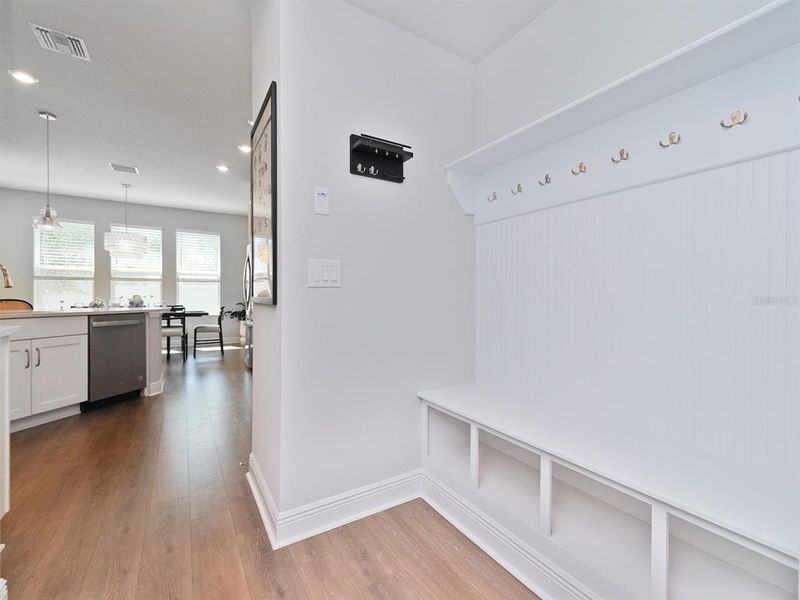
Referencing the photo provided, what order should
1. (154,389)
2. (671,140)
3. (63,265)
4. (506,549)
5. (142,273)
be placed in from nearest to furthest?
(671,140)
(506,549)
(154,389)
(63,265)
(142,273)

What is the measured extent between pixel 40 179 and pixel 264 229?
5.98 meters

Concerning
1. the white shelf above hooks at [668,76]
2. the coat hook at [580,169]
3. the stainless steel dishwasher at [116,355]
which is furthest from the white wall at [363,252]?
the stainless steel dishwasher at [116,355]

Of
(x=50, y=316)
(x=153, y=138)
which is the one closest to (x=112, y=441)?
(x=50, y=316)

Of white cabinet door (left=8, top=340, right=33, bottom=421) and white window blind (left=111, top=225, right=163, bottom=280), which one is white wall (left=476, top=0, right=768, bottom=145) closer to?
white cabinet door (left=8, top=340, right=33, bottom=421)

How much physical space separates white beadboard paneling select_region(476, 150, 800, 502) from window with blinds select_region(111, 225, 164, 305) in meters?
7.28

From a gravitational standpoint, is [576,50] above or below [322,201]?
above

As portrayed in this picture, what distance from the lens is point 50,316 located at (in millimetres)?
2967

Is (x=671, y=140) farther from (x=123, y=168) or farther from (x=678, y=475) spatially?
(x=123, y=168)

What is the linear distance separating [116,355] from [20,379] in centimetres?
71

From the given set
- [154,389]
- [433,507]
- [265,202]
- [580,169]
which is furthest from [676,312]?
[154,389]

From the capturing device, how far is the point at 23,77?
108 inches

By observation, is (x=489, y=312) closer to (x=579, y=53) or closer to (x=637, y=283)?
(x=637, y=283)

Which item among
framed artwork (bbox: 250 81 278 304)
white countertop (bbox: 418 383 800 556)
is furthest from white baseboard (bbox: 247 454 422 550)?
framed artwork (bbox: 250 81 278 304)

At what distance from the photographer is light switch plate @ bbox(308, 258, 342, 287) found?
5.30 ft
